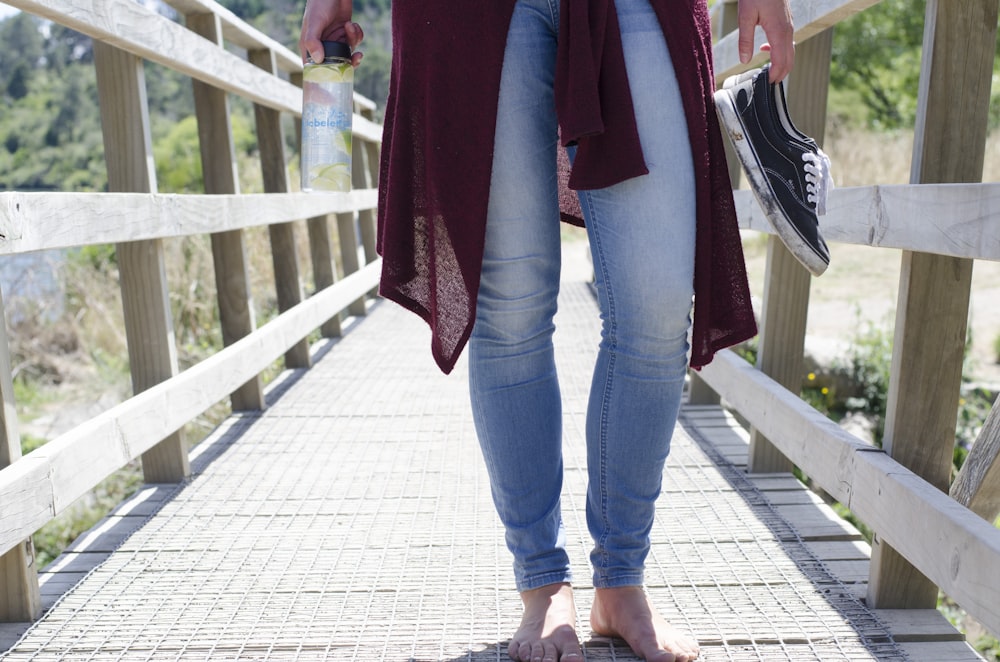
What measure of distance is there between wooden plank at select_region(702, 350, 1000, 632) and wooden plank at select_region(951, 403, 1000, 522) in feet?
0.59

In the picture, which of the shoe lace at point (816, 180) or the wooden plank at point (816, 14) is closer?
the shoe lace at point (816, 180)

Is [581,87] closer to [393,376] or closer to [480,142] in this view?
[480,142]

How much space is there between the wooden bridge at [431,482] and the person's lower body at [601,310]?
0.22 metres

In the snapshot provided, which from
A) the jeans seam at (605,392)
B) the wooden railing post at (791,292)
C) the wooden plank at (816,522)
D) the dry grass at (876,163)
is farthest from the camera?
the dry grass at (876,163)

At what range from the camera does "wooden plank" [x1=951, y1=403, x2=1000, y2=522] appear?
167 cm

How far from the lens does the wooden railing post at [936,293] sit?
1545mm

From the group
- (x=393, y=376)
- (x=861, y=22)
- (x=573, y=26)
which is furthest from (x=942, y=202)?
(x=861, y=22)

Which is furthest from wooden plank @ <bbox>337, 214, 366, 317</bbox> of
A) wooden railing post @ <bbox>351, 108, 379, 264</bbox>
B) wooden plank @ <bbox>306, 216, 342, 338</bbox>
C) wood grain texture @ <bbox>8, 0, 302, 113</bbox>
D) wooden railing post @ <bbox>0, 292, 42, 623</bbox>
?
wooden railing post @ <bbox>0, 292, 42, 623</bbox>

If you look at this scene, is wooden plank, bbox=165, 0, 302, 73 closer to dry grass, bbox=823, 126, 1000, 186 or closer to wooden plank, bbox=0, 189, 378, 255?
wooden plank, bbox=0, 189, 378, 255

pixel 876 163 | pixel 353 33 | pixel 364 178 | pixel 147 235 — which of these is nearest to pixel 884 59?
pixel 876 163

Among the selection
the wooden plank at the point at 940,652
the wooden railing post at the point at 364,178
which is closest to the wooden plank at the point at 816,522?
the wooden plank at the point at 940,652

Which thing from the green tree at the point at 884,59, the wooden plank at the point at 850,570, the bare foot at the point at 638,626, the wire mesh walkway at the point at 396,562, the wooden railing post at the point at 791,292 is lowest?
the wire mesh walkway at the point at 396,562

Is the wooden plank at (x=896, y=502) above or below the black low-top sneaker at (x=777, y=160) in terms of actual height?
below

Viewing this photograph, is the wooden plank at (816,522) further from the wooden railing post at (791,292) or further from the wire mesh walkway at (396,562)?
the wooden railing post at (791,292)
